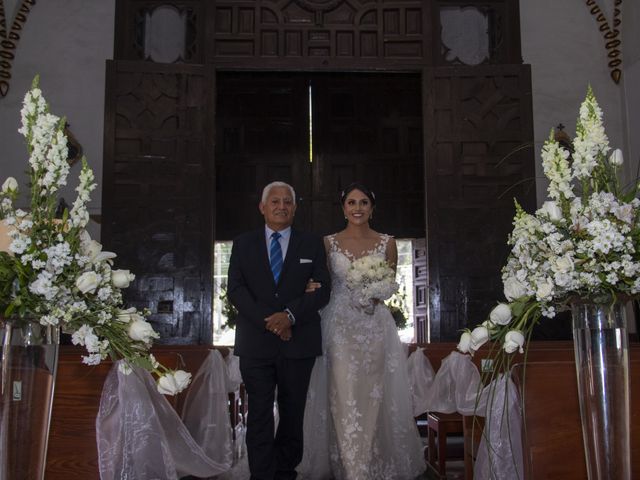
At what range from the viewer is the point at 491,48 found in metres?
9.09

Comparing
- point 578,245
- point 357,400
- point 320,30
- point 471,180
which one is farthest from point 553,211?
point 320,30

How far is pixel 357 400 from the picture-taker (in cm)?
496

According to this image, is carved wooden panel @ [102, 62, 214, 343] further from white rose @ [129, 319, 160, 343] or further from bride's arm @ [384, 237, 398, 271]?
white rose @ [129, 319, 160, 343]

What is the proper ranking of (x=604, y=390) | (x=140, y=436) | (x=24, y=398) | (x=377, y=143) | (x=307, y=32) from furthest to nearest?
1. (x=377, y=143)
2. (x=307, y=32)
3. (x=140, y=436)
4. (x=604, y=390)
5. (x=24, y=398)

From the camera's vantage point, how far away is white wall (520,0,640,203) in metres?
9.20

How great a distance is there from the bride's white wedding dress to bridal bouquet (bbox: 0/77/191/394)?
2847mm

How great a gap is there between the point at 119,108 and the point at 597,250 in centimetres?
704

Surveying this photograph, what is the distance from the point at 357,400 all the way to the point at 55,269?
3131mm

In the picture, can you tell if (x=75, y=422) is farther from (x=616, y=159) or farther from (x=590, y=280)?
(x=616, y=159)

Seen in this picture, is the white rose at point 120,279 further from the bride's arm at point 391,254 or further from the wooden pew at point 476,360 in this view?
the bride's arm at point 391,254

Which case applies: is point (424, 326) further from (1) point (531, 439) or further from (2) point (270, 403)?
(1) point (531, 439)

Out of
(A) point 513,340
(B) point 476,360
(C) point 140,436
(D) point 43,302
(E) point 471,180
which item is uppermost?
(E) point 471,180

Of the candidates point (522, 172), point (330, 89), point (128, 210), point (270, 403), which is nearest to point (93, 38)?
point (128, 210)

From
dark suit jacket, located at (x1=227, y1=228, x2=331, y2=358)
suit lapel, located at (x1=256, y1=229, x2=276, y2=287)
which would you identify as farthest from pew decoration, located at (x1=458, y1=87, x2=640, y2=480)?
suit lapel, located at (x1=256, y1=229, x2=276, y2=287)
